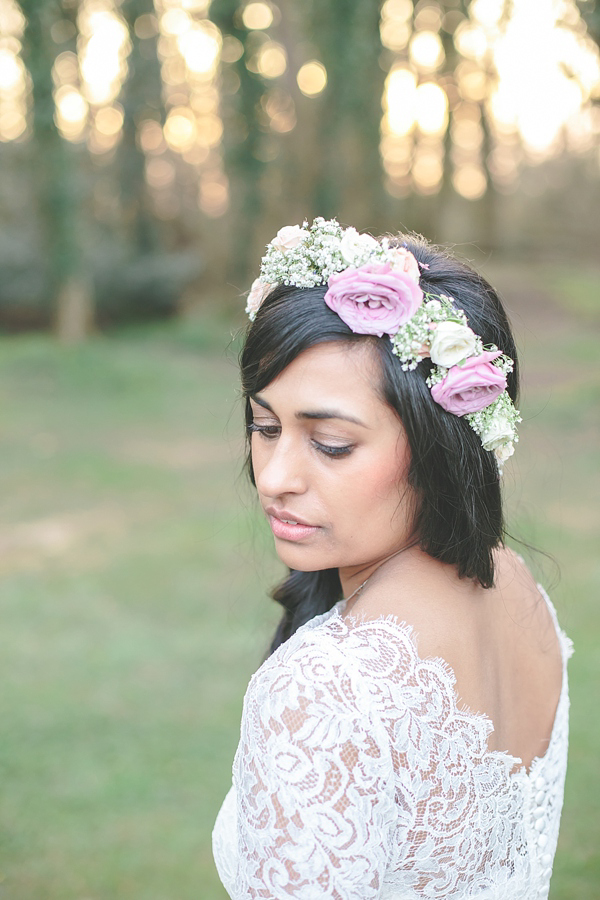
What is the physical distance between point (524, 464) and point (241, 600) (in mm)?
4999

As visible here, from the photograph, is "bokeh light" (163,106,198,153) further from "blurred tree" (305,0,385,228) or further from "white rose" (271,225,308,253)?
"white rose" (271,225,308,253)

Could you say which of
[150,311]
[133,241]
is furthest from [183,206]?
[150,311]

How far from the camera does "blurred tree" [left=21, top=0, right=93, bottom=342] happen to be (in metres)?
13.2

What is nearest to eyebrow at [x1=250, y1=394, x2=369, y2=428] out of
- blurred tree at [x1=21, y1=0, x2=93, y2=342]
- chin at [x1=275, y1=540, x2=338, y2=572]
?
chin at [x1=275, y1=540, x2=338, y2=572]

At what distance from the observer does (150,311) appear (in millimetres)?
18000

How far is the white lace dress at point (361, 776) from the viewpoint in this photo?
1.19 meters

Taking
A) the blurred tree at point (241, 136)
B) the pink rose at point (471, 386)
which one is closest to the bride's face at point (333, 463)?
the pink rose at point (471, 386)

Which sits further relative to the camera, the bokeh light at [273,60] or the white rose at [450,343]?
the bokeh light at [273,60]

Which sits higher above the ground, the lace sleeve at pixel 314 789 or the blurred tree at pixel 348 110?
the blurred tree at pixel 348 110

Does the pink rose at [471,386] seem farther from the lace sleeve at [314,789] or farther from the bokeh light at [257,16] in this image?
the bokeh light at [257,16]

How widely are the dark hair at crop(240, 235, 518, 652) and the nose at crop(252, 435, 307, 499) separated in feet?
0.46

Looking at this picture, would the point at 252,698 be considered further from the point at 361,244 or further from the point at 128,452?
the point at 128,452

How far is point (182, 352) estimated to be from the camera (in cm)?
1592

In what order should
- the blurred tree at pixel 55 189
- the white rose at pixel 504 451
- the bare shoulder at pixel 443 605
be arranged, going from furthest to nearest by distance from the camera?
the blurred tree at pixel 55 189
the white rose at pixel 504 451
the bare shoulder at pixel 443 605
